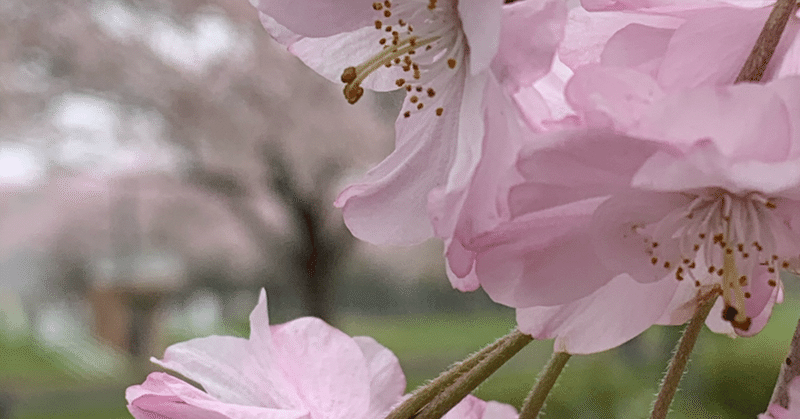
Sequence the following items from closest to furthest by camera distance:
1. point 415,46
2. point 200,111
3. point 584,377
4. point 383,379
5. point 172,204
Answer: point 415,46 → point 383,379 → point 584,377 → point 200,111 → point 172,204

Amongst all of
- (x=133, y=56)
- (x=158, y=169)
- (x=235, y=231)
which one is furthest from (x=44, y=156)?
(x=235, y=231)

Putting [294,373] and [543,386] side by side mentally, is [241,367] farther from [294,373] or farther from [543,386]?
[543,386]

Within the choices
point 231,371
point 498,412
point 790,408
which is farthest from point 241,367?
point 790,408

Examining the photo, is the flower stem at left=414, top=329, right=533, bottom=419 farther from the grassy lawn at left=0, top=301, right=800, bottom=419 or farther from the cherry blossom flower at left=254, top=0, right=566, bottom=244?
the grassy lawn at left=0, top=301, right=800, bottom=419

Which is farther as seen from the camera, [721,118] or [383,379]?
[383,379]

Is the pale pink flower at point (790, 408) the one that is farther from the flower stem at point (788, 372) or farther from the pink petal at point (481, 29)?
the pink petal at point (481, 29)

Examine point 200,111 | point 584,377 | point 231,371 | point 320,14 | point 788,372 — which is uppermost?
point 200,111

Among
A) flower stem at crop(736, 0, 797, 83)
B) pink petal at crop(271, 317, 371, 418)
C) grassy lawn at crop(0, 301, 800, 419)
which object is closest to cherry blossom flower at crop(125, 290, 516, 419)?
pink petal at crop(271, 317, 371, 418)
